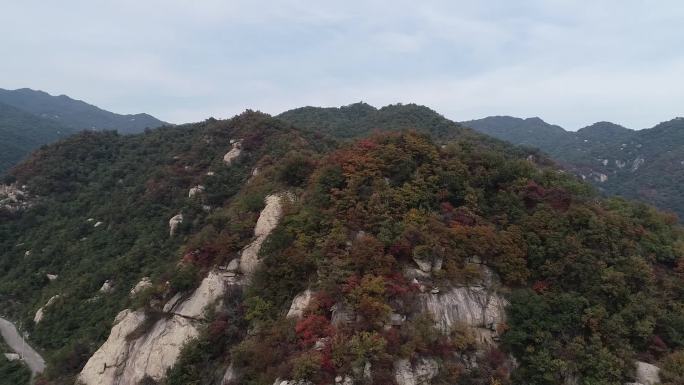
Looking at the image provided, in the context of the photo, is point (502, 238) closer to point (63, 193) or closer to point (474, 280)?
point (474, 280)

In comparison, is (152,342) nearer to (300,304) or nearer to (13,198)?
(300,304)

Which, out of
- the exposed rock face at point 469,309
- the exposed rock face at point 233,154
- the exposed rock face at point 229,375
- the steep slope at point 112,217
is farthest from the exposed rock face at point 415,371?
the exposed rock face at point 233,154

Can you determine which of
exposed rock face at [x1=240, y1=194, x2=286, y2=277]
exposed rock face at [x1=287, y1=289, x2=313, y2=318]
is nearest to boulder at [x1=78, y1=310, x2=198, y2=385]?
exposed rock face at [x1=240, y1=194, x2=286, y2=277]

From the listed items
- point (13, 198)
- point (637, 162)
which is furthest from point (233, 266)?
point (637, 162)

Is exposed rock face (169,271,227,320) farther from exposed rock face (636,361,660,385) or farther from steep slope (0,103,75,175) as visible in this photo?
steep slope (0,103,75,175)

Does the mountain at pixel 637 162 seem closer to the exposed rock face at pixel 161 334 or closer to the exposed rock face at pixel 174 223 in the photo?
the exposed rock face at pixel 174 223

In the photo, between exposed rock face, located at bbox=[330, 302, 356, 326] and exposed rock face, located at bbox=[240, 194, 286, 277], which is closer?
exposed rock face, located at bbox=[330, 302, 356, 326]

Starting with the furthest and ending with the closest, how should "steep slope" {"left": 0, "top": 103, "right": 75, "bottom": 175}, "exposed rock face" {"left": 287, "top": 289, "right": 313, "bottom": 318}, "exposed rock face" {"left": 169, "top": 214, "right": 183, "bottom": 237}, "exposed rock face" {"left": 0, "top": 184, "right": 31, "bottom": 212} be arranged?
1. "steep slope" {"left": 0, "top": 103, "right": 75, "bottom": 175}
2. "exposed rock face" {"left": 0, "top": 184, "right": 31, "bottom": 212}
3. "exposed rock face" {"left": 169, "top": 214, "right": 183, "bottom": 237}
4. "exposed rock face" {"left": 287, "top": 289, "right": 313, "bottom": 318}

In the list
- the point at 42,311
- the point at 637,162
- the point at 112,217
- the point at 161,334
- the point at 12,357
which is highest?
the point at 637,162
